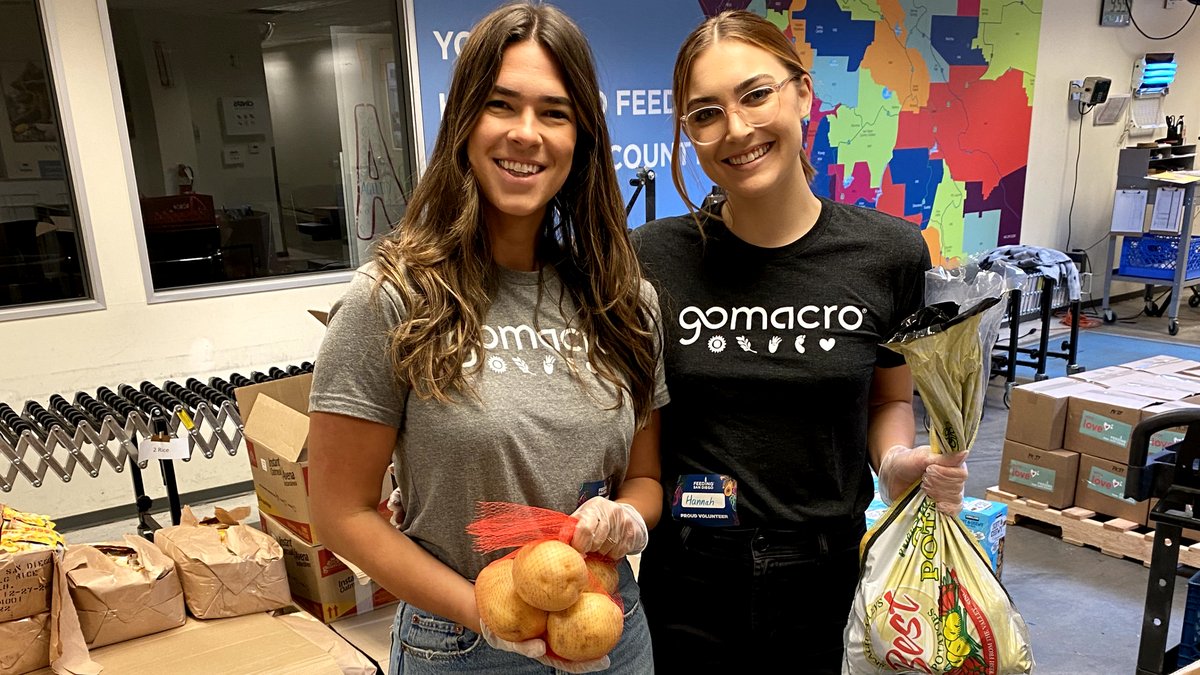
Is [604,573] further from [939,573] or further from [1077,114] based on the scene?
[1077,114]

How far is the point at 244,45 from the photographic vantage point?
3.61 metres

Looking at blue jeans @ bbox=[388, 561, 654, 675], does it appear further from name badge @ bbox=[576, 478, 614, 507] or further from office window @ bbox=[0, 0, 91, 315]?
office window @ bbox=[0, 0, 91, 315]

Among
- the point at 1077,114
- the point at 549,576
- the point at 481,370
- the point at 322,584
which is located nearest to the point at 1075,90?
the point at 1077,114

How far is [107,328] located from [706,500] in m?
3.10

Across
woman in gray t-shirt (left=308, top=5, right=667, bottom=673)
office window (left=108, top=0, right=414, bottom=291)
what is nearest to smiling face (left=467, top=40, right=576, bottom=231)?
woman in gray t-shirt (left=308, top=5, right=667, bottom=673)

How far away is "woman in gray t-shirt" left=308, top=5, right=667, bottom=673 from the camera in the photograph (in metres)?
1.01

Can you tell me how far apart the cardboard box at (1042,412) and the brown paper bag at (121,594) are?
3.15 m

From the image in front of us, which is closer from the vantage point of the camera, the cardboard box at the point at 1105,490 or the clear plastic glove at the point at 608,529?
the clear plastic glove at the point at 608,529

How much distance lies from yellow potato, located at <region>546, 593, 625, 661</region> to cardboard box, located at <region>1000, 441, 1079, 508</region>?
3.00 meters

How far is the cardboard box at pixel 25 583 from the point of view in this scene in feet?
5.65

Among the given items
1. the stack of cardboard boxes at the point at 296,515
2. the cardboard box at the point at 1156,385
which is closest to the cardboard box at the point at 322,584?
the stack of cardboard boxes at the point at 296,515

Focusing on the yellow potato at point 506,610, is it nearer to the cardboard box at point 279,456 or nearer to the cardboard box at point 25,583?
the cardboard box at point 279,456

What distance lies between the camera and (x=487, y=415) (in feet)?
3.34

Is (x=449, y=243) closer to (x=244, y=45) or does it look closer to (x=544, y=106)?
(x=544, y=106)
